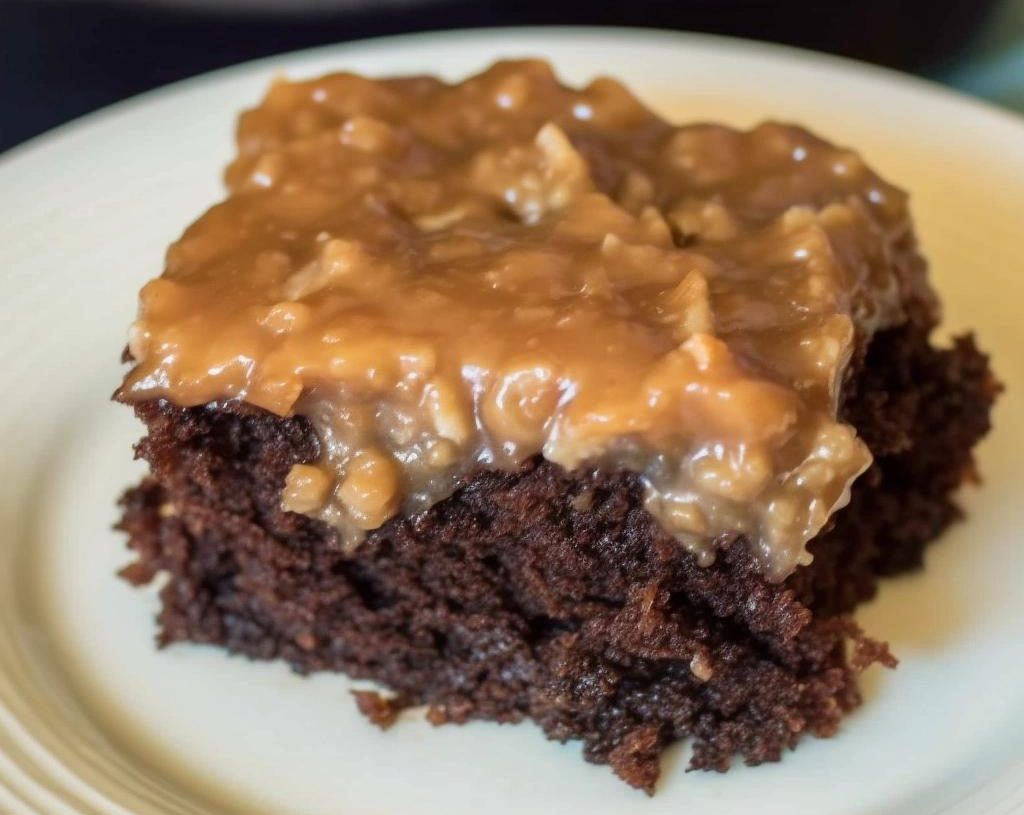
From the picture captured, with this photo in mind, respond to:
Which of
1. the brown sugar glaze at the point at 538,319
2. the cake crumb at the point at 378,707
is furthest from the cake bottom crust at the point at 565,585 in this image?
the brown sugar glaze at the point at 538,319

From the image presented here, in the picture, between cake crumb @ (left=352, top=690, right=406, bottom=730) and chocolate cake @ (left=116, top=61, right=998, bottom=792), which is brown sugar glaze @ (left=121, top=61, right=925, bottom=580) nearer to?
chocolate cake @ (left=116, top=61, right=998, bottom=792)

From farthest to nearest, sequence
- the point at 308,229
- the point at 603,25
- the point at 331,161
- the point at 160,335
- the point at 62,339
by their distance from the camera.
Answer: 1. the point at 603,25
2. the point at 62,339
3. the point at 331,161
4. the point at 308,229
5. the point at 160,335

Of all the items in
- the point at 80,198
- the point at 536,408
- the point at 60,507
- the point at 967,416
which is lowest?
the point at 60,507

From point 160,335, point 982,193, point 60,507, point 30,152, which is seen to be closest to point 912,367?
point 982,193

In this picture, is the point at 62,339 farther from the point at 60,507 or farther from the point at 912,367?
the point at 912,367

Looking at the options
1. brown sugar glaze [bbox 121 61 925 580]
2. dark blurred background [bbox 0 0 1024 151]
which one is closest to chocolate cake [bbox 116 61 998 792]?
brown sugar glaze [bbox 121 61 925 580]

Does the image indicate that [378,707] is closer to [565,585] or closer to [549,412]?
[565,585]
